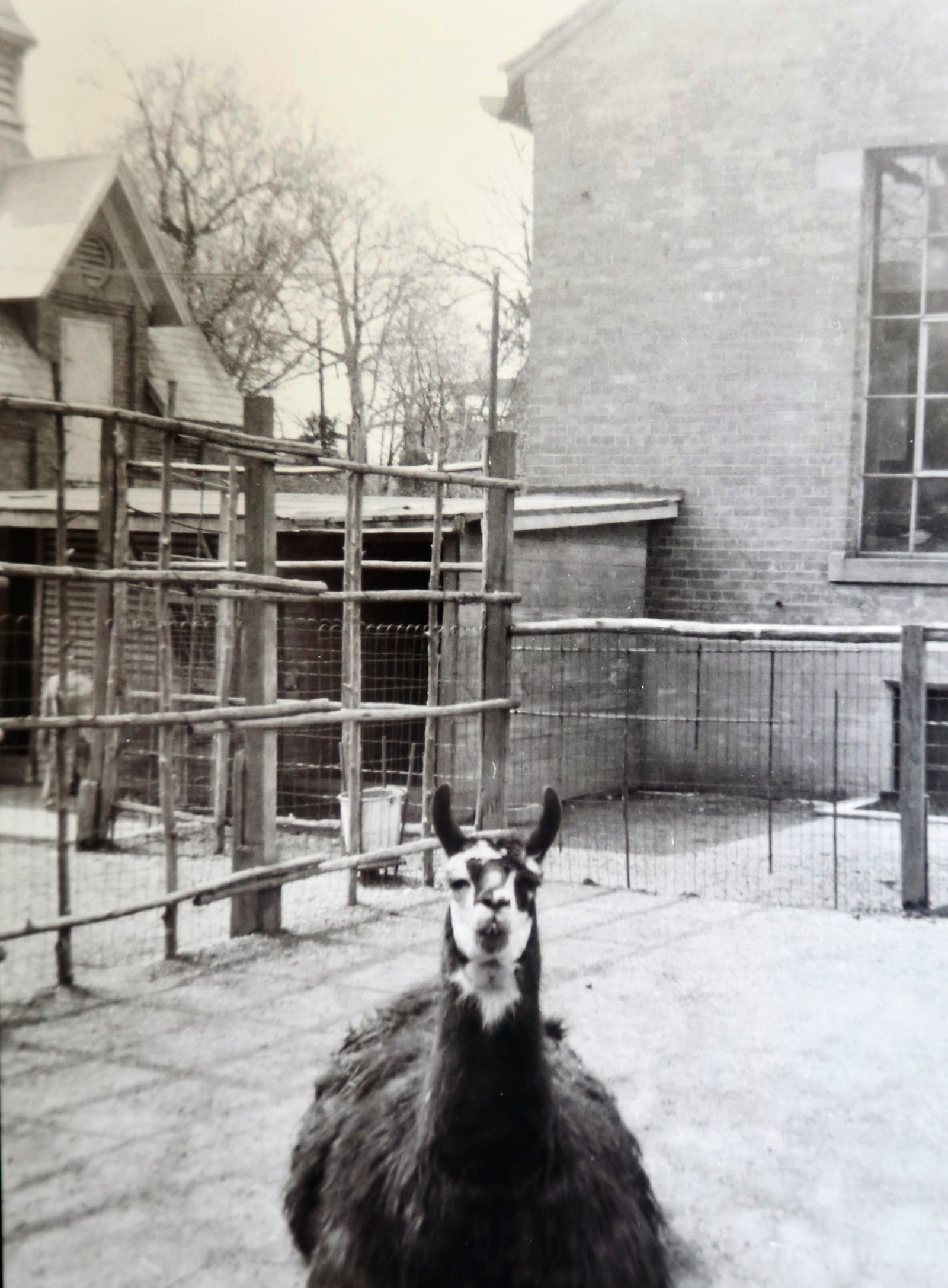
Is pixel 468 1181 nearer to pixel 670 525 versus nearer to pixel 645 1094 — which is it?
pixel 645 1094

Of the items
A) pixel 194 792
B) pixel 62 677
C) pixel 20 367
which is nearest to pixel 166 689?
pixel 62 677

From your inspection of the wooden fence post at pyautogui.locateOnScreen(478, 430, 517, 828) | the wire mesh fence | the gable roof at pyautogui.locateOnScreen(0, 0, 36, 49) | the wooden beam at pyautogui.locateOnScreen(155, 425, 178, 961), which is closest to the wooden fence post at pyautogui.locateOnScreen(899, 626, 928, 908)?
the wooden fence post at pyautogui.locateOnScreen(478, 430, 517, 828)

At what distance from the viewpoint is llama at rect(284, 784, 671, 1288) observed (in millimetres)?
2254

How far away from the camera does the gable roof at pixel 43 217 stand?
1.98 meters

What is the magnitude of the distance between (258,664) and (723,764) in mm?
4612

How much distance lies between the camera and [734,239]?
17.1ft

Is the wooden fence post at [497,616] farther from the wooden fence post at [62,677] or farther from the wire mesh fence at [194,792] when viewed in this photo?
the wooden fence post at [62,677]

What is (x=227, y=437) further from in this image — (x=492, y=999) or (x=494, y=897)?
(x=492, y=999)

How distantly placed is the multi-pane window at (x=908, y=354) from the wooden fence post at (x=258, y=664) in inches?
101

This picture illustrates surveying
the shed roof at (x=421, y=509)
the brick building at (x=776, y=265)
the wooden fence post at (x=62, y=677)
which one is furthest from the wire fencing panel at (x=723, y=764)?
the wooden fence post at (x=62, y=677)

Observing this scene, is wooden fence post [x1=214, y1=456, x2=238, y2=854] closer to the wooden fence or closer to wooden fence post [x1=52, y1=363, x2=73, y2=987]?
the wooden fence

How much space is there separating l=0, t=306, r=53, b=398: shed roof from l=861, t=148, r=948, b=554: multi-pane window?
302cm

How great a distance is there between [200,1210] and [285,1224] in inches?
8.7

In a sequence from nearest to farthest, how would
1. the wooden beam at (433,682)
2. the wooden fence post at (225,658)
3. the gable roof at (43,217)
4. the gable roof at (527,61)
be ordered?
1. the gable roof at (43,217)
2. the gable roof at (527,61)
3. the wooden beam at (433,682)
4. the wooden fence post at (225,658)
